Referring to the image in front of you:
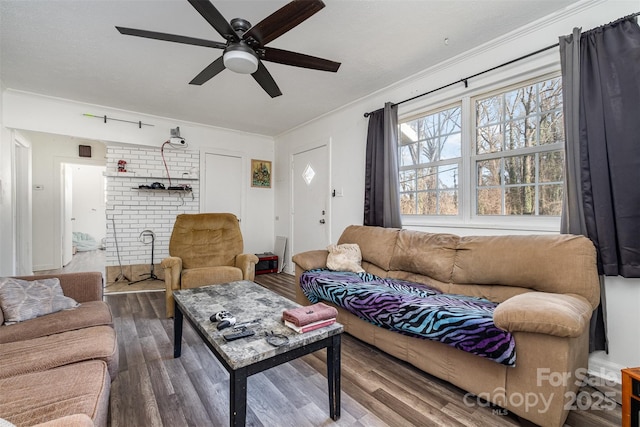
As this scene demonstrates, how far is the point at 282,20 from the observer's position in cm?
155

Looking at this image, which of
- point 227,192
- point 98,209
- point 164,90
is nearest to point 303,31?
point 164,90

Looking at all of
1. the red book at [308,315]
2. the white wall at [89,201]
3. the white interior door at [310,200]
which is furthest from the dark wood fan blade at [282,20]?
the white wall at [89,201]

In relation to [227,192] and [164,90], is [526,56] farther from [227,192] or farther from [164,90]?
[227,192]

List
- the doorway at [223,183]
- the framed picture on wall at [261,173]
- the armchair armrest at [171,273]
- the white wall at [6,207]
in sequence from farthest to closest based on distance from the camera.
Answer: the framed picture on wall at [261,173] → the doorway at [223,183] → the white wall at [6,207] → the armchair armrest at [171,273]

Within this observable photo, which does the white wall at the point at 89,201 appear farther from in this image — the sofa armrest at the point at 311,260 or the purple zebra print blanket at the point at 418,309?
the purple zebra print blanket at the point at 418,309

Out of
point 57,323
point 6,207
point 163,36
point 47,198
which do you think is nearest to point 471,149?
point 163,36

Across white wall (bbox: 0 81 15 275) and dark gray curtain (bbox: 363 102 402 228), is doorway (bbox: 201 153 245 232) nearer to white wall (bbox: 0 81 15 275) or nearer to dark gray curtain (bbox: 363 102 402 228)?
white wall (bbox: 0 81 15 275)

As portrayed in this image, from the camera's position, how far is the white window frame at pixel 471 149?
221 centimetres

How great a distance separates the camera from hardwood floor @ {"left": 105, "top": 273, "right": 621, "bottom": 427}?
147 centimetres

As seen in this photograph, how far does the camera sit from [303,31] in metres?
2.24

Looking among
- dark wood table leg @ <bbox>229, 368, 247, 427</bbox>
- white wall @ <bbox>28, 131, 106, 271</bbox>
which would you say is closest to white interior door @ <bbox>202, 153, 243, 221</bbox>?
white wall @ <bbox>28, 131, 106, 271</bbox>

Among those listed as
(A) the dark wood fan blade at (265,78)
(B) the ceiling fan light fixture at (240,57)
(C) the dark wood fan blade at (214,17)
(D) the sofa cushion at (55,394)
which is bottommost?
(D) the sofa cushion at (55,394)

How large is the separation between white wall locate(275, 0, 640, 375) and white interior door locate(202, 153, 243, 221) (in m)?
0.97

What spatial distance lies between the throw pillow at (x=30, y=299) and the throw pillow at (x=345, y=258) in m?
2.10
